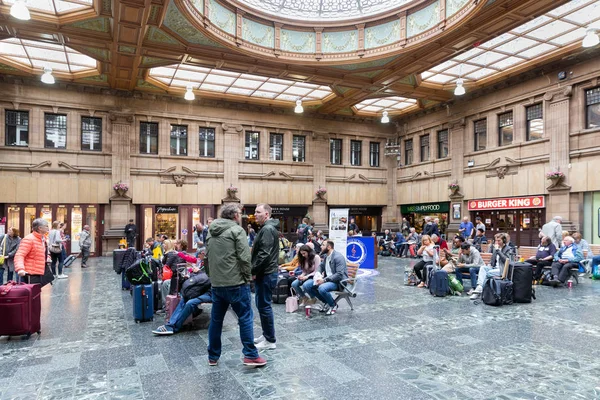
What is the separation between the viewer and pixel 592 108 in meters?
16.9

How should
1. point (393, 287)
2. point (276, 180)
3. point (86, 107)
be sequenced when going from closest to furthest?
point (393, 287)
point (86, 107)
point (276, 180)

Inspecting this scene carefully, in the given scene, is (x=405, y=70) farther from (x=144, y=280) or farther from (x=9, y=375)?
(x=9, y=375)

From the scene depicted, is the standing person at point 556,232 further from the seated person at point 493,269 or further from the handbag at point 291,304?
the handbag at point 291,304

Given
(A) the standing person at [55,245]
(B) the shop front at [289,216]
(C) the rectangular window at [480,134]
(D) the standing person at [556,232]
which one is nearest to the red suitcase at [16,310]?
(A) the standing person at [55,245]

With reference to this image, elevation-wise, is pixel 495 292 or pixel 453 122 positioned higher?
pixel 453 122

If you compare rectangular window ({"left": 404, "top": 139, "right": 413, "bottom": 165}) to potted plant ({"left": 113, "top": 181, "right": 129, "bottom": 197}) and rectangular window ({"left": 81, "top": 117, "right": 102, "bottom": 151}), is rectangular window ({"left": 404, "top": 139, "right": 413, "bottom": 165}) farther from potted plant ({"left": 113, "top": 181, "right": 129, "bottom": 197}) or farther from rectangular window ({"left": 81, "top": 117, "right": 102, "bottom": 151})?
rectangular window ({"left": 81, "top": 117, "right": 102, "bottom": 151})

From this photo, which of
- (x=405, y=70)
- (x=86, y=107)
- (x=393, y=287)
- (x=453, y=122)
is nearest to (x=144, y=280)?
(x=393, y=287)

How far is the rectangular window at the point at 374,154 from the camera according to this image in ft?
92.7

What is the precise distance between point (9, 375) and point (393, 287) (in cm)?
882

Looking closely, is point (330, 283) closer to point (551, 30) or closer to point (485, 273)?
point (485, 273)

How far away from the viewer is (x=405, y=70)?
18.2 meters

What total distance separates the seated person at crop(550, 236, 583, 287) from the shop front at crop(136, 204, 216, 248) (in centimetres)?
1718

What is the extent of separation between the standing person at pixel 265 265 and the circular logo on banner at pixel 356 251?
33.8ft

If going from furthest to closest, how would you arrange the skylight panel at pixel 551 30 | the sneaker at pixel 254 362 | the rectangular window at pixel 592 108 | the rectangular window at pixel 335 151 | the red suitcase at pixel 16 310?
1. the rectangular window at pixel 335 151
2. the rectangular window at pixel 592 108
3. the skylight panel at pixel 551 30
4. the red suitcase at pixel 16 310
5. the sneaker at pixel 254 362
